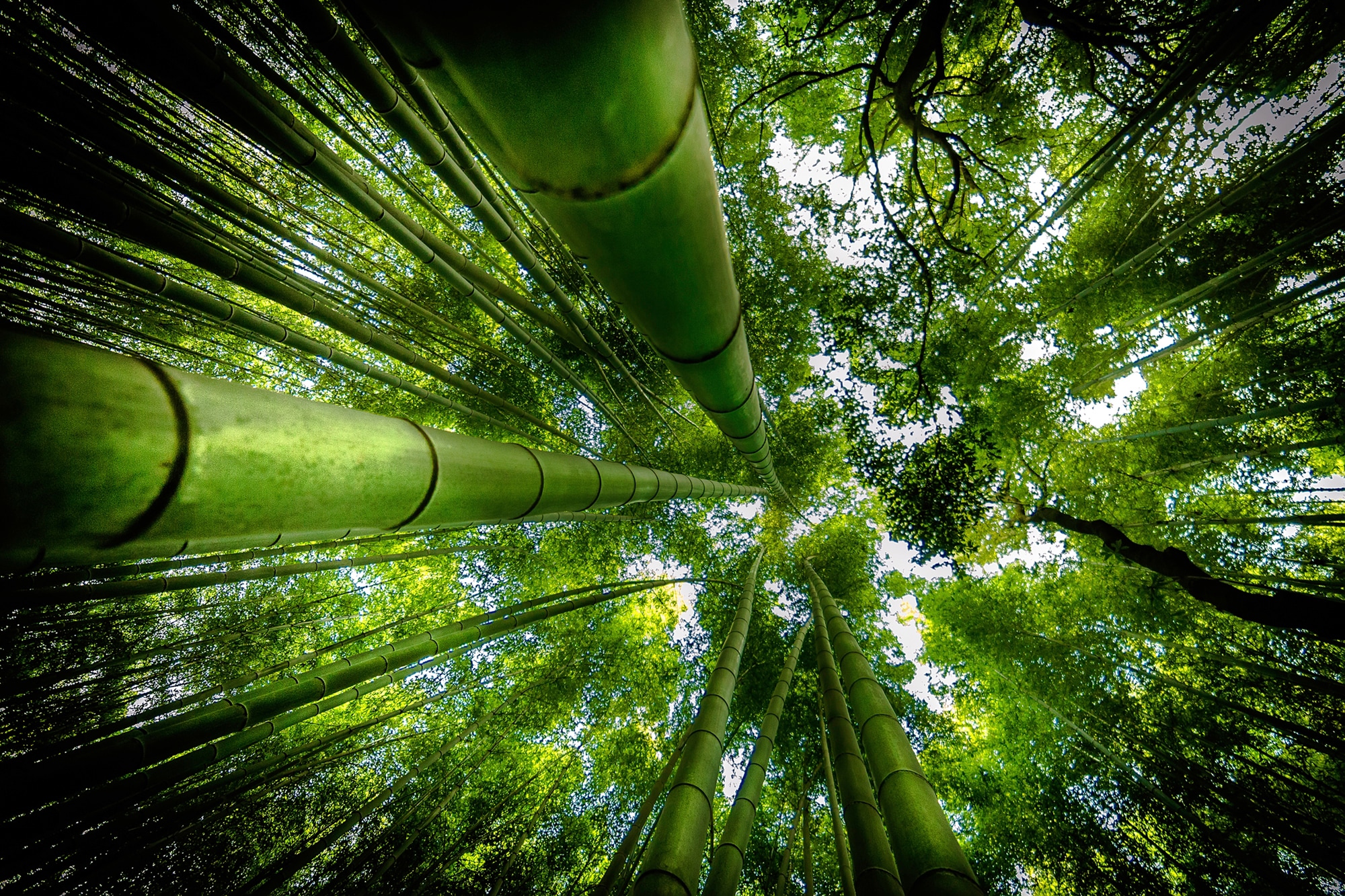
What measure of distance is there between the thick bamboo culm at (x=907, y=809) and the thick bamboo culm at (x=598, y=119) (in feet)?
6.51

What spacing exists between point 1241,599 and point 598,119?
5.61 m

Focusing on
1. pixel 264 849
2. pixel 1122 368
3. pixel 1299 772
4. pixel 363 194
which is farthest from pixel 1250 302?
pixel 264 849

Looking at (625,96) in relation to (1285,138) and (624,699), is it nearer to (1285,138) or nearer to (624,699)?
(1285,138)

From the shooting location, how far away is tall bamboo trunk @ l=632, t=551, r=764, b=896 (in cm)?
171

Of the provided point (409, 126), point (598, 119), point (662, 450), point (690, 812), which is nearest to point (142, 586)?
point (409, 126)

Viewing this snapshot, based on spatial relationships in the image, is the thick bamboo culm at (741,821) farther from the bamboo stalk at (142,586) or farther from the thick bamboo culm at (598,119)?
the bamboo stalk at (142,586)

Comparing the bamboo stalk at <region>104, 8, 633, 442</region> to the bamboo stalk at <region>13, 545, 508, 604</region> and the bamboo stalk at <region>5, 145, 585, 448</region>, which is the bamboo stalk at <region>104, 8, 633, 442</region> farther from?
the bamboo stalk at <region>13, 545, 508, 604</region>

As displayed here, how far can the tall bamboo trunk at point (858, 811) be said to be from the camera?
1.99 meters

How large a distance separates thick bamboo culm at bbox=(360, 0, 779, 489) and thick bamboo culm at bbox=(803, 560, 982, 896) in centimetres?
198

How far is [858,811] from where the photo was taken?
2.33 meters

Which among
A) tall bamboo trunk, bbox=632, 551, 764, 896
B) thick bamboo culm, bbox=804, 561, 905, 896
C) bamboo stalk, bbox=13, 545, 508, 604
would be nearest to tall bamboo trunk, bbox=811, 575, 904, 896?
thick bamboo culm, bbox=804, 561, 905, 896

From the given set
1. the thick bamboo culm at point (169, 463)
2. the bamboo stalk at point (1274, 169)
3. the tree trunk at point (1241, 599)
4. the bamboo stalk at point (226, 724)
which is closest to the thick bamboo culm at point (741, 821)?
the bamboo stalk at point (226, 724)

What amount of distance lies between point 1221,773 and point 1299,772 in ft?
2.57

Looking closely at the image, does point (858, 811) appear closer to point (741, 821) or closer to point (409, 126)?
point (741, 821)
